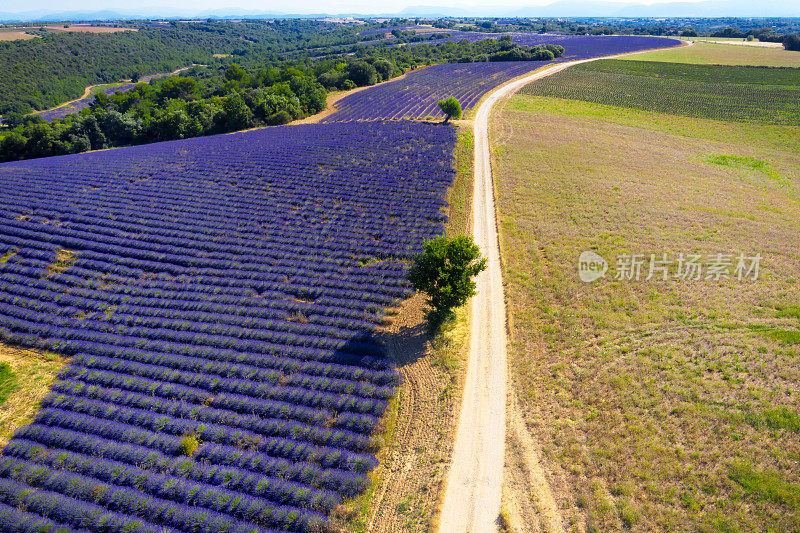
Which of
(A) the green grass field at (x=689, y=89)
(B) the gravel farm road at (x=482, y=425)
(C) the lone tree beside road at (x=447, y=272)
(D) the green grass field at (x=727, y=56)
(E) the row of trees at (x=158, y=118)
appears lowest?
(B) the gravel farm road at (x=482, y=425)

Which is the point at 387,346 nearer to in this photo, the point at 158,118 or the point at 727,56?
the point at 158,118

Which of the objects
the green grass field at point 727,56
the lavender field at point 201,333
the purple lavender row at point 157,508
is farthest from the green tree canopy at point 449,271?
the green grass field at point 727,56

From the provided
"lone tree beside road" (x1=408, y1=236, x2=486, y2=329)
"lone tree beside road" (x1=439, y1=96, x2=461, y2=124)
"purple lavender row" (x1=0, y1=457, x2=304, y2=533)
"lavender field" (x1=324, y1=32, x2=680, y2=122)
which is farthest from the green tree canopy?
"lavender field" (x1=324, y1=32, x2=680, y2=122)

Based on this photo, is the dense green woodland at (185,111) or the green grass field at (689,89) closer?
the dense green woodland at (185,111)

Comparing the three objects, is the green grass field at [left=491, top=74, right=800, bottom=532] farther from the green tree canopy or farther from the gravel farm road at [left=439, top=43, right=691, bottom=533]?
the green tree canopy

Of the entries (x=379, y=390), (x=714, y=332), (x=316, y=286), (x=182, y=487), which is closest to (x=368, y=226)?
(x=316, y=286)

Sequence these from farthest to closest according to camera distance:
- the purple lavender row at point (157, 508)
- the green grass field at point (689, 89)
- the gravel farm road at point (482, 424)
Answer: the green grass field at point (689, 89)
the gravel farm road at point (482, 424)
the purple lavender row at point (157, 508)

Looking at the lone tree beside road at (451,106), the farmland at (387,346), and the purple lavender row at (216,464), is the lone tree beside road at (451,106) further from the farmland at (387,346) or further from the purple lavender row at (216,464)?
the purple lavender row at (216,464)
